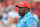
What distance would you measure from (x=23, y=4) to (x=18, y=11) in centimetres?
15

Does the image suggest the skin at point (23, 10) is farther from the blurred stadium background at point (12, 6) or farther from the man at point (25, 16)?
the blurred stadium background at point (12, 6)

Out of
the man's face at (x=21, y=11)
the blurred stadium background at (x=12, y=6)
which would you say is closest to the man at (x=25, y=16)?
the man's face at (x=21, y=11)

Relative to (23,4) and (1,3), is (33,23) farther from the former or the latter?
(1,3)

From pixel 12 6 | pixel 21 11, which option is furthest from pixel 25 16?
pixel 12 6

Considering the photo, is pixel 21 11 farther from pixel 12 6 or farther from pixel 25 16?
pixel 12 6

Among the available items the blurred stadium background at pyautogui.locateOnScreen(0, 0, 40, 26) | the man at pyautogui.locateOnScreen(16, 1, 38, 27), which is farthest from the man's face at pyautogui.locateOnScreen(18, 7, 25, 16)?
the blurred stadium background at pyautogui.locateOnScreen(0, 0, 40, 26)

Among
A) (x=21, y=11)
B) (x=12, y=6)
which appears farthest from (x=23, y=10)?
(x=12, y=6)

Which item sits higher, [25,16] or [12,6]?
[12,6]

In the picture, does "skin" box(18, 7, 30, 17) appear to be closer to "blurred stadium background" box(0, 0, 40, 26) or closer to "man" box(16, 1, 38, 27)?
"man" box(16, 1, 38, 27)

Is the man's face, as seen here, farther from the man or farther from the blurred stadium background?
the blurred stadium background

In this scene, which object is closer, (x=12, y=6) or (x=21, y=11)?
(x=21, y=11)

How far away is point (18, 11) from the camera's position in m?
1.67

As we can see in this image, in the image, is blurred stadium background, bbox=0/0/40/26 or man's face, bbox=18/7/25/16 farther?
blurred stadium background, bbox=0/0/40/26

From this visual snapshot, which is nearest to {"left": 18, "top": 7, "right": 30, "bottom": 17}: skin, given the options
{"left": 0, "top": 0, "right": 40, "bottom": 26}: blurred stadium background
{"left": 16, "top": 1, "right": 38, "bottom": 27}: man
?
{"left": 16, "top": 1, "right": 38, "bottom": 27}: man
